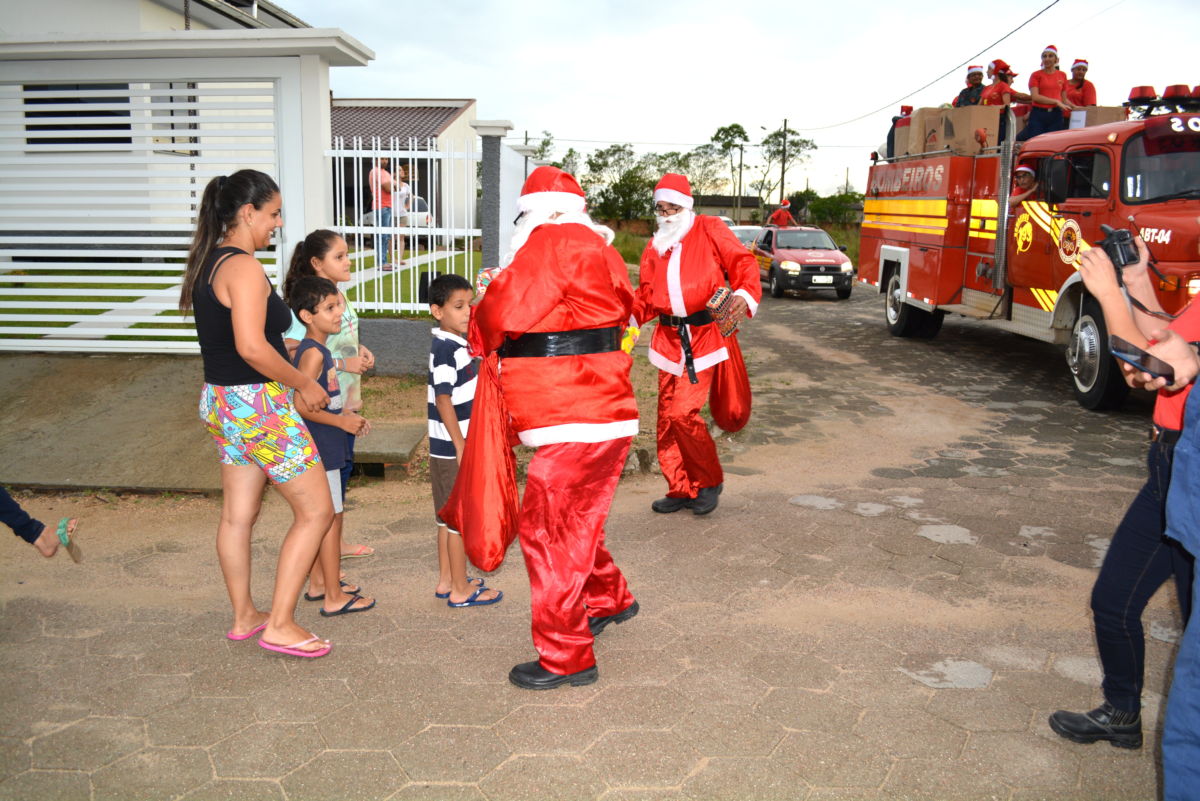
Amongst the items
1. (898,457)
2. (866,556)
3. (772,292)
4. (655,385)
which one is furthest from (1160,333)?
(772,292)

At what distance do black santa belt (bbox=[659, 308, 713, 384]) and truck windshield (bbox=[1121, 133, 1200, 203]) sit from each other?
509 centimetres

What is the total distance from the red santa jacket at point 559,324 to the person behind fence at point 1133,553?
160cm

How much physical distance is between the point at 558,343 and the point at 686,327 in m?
1.96

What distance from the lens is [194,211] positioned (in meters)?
8.31

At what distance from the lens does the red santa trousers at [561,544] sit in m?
3.49

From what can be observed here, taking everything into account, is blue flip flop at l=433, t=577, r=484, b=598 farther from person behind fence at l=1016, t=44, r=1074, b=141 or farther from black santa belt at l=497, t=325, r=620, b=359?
person behind fence at l=1016, t=44, r=1074, b=141

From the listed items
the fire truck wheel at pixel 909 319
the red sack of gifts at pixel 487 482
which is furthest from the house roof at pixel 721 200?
the red sack of gifts at pixel 487 482

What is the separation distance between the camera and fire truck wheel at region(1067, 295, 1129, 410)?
8258 millimetres

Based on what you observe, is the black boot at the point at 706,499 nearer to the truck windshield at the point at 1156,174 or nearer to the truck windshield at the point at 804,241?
the truck windshield at the point at 1156,174

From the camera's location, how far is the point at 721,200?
61312 mm

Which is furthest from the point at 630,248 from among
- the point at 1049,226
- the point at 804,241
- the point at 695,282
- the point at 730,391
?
the point at 695,282

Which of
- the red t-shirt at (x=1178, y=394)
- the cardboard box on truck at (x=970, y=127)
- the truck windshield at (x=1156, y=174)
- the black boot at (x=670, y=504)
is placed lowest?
the black boot at (x=670, y=504)

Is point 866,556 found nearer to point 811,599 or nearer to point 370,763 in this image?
point 811,599

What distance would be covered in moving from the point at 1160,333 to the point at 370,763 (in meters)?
2.66
